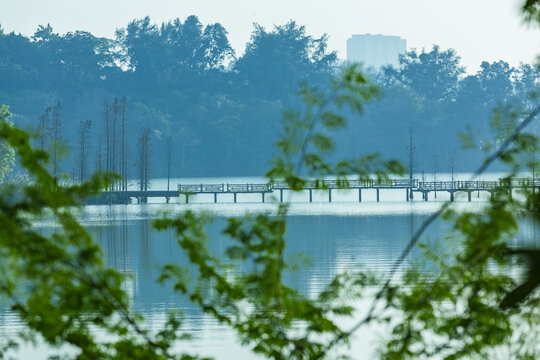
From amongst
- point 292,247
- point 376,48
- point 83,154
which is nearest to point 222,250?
point 292,247

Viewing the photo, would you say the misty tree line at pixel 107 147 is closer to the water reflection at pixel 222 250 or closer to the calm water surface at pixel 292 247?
the calm water surface at pixel 292 247

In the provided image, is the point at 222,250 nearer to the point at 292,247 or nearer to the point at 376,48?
the point at 292,247

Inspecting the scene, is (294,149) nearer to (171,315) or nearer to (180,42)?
(171,315)

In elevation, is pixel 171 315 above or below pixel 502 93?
below

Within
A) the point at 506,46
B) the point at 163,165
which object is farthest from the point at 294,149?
the point at 506,46

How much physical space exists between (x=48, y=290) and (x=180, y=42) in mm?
58506

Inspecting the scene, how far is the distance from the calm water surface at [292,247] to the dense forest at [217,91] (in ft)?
61.9

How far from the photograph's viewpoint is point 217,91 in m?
57.4

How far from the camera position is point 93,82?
5628cm

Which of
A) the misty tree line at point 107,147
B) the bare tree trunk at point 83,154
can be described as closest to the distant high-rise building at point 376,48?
the misty tree line at point 107,147

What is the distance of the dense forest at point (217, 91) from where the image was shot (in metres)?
53.9

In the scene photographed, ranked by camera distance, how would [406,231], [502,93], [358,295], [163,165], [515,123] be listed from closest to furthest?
1. [515,123]
2. [358,295]
3. [406,231]
4. [163,165]
5. [502,93]

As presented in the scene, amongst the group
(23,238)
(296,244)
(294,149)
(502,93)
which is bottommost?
(296,244)

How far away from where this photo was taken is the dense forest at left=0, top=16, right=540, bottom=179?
53.9 meters
